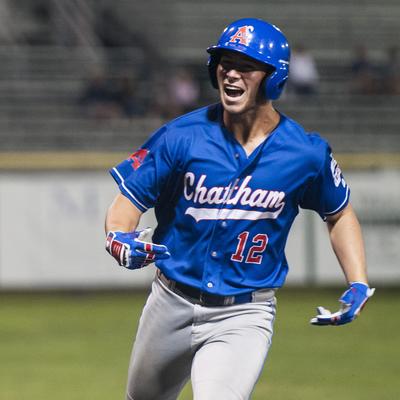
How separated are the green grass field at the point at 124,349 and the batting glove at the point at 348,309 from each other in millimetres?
3072

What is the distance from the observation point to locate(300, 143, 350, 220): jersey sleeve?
4.82m

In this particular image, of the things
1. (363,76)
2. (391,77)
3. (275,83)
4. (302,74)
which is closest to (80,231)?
(302,74)

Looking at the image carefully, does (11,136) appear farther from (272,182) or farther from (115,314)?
(272,182)

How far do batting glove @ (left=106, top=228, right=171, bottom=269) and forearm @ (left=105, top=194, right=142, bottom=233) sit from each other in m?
0.23

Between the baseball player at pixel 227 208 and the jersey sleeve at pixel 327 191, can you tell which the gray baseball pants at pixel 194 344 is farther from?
the jersey sleeve at pixel 327 191

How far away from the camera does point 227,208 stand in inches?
184

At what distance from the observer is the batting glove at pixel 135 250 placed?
421 centimetres

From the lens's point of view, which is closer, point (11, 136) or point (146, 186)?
point (146, 186)

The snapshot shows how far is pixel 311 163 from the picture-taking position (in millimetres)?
4754

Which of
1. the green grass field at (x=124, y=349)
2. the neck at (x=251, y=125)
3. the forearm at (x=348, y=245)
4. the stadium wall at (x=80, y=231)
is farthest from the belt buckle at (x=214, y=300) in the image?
the stadium wall at (x=80, y=231)

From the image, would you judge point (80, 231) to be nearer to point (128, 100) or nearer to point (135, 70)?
point (128, 100)

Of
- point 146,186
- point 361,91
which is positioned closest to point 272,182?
point 146,186

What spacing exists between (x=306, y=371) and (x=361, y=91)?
27.8 feet

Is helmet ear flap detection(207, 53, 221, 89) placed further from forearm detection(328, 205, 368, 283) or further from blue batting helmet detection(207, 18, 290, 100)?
forearm detection(328, 205, 368, 283)
